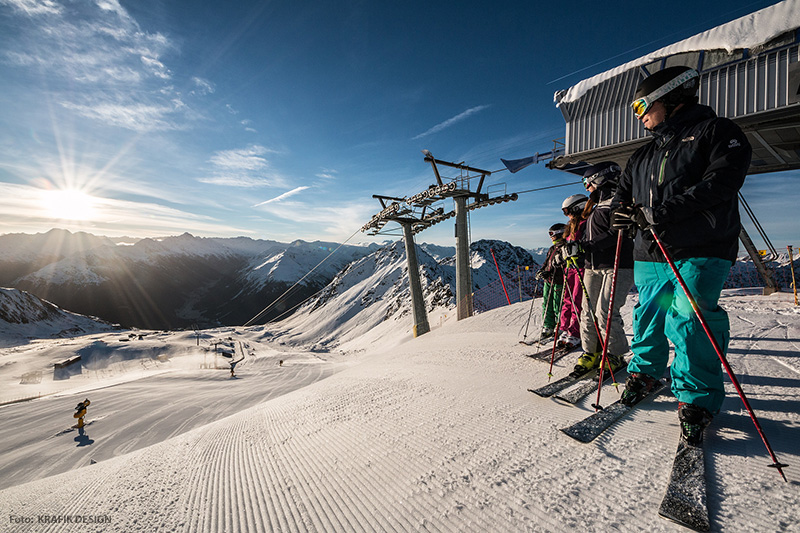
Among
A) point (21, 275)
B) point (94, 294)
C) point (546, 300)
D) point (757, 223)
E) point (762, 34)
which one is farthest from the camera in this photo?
point (21, 275)

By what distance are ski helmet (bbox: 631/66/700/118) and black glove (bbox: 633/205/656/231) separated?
75 cm

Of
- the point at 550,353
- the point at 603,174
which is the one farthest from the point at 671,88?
the point at 550,353

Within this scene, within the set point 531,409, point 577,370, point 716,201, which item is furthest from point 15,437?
point 716,201

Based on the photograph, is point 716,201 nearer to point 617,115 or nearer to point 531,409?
point 531,409

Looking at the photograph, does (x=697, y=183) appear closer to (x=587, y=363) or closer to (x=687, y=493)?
(x=687, y=493)

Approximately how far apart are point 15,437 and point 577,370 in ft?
37.4

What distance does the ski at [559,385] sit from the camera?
2.99m

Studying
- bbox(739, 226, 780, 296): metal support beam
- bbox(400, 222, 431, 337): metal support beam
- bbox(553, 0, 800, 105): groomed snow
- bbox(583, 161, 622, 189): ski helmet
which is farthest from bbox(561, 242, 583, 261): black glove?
bbox(400, 222, 431, 337): metal support beam

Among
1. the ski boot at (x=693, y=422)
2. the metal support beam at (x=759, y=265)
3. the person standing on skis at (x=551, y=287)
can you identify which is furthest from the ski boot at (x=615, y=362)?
the metal support beam at (x=759, y=265)

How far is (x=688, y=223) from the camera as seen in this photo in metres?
2.16

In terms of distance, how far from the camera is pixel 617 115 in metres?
11.4

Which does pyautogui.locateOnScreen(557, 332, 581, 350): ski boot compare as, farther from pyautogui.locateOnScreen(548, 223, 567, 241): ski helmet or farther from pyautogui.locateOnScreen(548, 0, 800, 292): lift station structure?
pyautogui.locateOnScreen(548, 0, 800, 292): lift station structure

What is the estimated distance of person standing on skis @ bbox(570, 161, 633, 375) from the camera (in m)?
3.42

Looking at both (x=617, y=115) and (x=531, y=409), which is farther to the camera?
(x=617, y=115)
